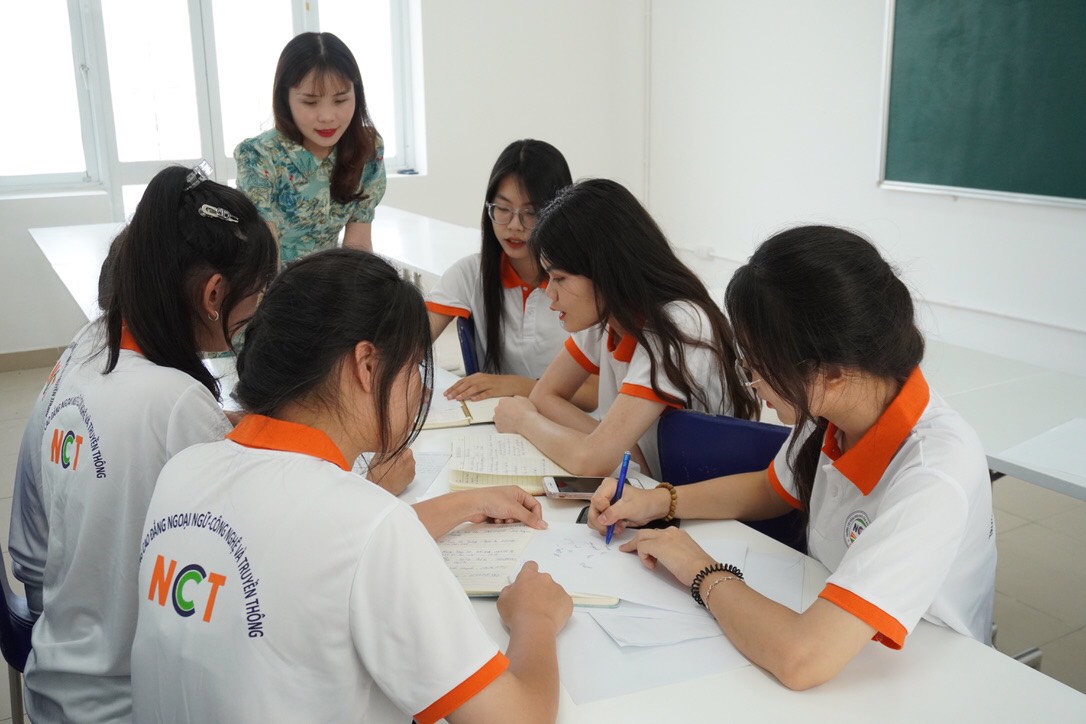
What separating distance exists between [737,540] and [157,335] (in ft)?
3.08

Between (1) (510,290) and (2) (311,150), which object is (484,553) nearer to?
(1) (510,290)

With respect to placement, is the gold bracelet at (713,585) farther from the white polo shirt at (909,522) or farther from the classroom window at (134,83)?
the classroom window at (134,83)

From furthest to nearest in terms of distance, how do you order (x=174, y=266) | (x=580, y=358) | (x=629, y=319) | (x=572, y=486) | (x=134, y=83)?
1. (x=134, y=83)
2. (x=580, y=358)
3. (x=629, y=319)
4. (x=572, y=486)
5. (x=174, y=266)

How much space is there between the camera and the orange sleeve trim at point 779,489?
5.00 ft

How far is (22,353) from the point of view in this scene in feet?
16.1

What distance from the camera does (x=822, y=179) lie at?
185 inches

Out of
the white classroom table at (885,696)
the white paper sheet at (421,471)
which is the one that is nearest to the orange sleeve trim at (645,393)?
the white paper sheet at (421,471)

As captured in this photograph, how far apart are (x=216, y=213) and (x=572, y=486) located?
2.43 ft

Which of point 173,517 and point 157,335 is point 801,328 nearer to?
point 173,517

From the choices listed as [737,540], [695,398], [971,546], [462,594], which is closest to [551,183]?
[695,398]

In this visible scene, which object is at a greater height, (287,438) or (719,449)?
(287,438)

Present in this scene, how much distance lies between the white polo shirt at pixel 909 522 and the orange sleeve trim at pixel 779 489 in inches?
3.7

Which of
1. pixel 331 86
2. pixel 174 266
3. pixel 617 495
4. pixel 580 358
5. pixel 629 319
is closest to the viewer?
pixel 174 266

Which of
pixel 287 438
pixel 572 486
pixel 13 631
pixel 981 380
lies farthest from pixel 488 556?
pixel 981 380
